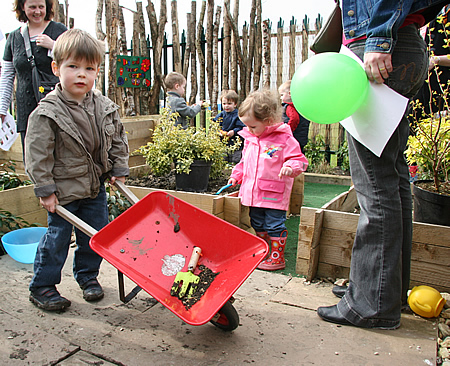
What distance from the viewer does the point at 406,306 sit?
7.02ft

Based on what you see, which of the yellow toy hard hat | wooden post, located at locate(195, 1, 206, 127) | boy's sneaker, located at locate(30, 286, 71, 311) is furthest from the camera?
wooden post, located at locate(195, 1, 206, 127)

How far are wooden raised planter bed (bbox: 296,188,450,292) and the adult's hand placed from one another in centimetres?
93

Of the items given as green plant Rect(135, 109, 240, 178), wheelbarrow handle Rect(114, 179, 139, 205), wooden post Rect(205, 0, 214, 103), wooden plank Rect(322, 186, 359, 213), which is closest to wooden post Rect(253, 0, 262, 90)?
wooden post Rect(205, 0, 214, 103)

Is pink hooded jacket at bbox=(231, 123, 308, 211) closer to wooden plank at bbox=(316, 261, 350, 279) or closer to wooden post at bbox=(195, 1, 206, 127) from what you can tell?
wooden plank at bbox=(316, 261, 350, 279)

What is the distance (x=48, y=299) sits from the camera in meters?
2.15

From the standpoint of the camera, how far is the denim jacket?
1605 millimetres

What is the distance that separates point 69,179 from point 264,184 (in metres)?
1.35

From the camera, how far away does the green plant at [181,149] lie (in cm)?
368

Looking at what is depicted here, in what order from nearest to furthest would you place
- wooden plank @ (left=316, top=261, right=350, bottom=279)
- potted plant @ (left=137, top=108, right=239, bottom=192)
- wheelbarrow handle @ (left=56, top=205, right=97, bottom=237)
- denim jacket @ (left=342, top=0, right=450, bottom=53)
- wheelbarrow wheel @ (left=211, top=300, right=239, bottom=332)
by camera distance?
denim jacket @ (left=342, top=0, right=450, bottom=53) < wheelbarrow wheel @ (left=211, top=300, right=239, bottom=332) < wheelbarrow handle @ (left=56, top=205, right=97, bottom=237) < wooden plank @ (left=316, top=261, right=350, bottom=279) < potted plant @ (left=137, top=108, right=239, bottom=192)

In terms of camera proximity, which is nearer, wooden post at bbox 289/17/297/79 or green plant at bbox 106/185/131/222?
green plant at bbox 106/185/131/222

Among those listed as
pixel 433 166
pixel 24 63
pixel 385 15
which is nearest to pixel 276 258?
pixel 433 166

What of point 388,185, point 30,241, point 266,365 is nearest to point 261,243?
point 266,365

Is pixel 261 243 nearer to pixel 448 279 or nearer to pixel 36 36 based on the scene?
pixel 448 279

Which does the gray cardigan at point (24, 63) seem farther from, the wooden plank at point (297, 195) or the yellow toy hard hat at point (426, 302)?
the yellow toy hard hat at point (426, 302)
